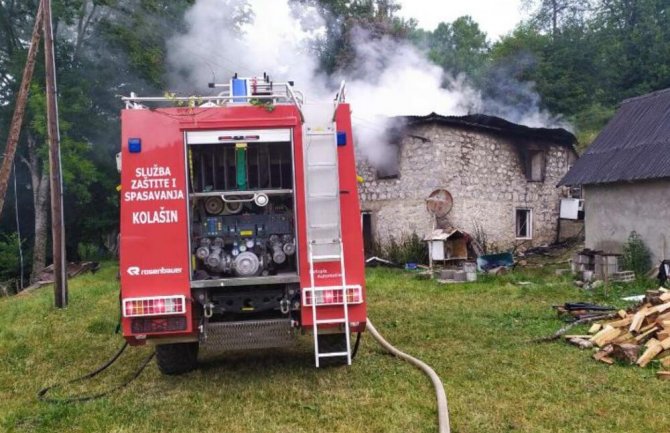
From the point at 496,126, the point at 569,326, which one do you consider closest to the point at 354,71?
the point at 496,126

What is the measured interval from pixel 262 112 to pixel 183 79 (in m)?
21.9

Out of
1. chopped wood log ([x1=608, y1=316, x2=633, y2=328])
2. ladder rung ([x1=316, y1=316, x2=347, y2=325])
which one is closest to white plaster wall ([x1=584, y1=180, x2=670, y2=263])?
chopped wood log ([x1=608, y1=316, x2=633, y2=328])

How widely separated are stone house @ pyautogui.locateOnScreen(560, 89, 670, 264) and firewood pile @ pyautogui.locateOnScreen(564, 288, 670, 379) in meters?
6.35

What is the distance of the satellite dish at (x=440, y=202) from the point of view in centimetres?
1873

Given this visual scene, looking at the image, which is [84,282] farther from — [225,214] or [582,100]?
[582,100]

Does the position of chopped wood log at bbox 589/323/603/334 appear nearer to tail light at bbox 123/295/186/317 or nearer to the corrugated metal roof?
tail light at bbox 123/295/186/317

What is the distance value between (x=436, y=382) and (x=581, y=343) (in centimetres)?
262

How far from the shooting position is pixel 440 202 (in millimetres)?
18750

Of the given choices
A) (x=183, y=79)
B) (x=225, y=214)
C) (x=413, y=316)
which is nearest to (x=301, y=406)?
(x=225, y=214)

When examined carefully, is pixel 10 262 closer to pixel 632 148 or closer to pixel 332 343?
pixel 332 343

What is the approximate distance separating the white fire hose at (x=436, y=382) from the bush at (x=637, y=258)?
902 centimetres

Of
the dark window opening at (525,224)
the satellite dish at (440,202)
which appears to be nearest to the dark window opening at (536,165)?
the dark window opening at (525,224)

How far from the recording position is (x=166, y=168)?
5.86 meters

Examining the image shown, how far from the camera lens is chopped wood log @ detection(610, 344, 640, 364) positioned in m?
6.48
